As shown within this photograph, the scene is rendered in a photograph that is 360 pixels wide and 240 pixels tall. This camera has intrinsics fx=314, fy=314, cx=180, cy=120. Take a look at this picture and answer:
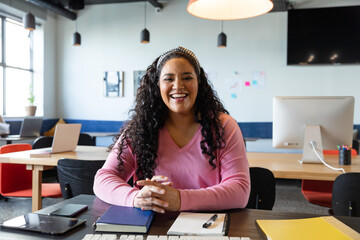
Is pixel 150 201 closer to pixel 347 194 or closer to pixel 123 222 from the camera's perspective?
pixel 123 222

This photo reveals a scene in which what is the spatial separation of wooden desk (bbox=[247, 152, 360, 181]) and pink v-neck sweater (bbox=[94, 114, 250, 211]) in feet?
2.41

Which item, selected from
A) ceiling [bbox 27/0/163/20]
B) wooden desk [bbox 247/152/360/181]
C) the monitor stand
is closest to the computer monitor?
the monitor stand

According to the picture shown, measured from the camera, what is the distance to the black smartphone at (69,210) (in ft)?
3.25

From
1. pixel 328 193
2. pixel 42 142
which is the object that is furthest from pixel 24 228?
pixel 42 142

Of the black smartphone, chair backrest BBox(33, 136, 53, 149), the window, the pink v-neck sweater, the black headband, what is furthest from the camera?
the window

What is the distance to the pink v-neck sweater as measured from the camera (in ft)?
3.96

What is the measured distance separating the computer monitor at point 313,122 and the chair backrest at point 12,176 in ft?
6.93

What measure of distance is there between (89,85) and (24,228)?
241 inches

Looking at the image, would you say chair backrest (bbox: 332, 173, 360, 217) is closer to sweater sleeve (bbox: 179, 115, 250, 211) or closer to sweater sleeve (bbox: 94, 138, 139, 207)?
sweater sleeve (bbox: 179, 115, 250, 211)

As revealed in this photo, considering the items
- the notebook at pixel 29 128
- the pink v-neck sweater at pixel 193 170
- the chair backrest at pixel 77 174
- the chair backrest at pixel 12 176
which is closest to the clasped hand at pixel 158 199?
the pink v-neck sweater at pixel 193 170

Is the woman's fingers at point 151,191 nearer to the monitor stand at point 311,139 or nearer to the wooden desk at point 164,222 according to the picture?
the wooden desk at point 164,222

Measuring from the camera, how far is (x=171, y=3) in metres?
6.17

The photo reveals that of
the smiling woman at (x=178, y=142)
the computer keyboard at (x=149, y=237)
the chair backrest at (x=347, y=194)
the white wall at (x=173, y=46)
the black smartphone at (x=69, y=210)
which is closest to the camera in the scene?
A: the computer keyboard at (x=149, y=237)

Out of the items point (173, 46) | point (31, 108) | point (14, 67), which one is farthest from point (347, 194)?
point (14, 67)
